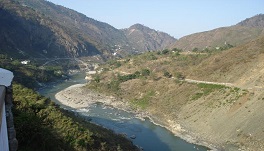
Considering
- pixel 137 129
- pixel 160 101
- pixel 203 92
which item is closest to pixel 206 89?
pixel 203 92

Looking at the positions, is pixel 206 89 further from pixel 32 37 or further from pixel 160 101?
pixel 32 37

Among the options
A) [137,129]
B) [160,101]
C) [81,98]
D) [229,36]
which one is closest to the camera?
[137,129]

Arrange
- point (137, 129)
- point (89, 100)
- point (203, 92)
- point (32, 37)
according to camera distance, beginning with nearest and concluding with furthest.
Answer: point (137, 129)
point (203, 92)
point (89, 100)
point (32, 37)

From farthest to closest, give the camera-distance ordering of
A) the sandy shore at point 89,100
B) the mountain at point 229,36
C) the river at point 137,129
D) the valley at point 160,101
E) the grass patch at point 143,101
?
the mountain at point 229,36
the grass patch at point 143,101
the sandy shore at point 89,100
the river at point 137,129
the valley at point 160,101

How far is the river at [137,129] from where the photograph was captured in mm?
40844

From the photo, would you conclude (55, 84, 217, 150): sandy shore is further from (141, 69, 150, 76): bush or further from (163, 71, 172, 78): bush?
(163, 71, 172, 78): bush

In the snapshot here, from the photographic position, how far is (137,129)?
48.5m

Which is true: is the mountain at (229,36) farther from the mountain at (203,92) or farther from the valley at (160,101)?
the mountain at (203,92)

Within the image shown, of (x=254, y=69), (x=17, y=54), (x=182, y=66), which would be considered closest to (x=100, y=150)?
(x=254, y=69)

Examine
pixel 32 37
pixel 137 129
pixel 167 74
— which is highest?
pixel 32 37

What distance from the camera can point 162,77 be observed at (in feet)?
247

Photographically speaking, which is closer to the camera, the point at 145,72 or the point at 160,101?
the point at 160,101

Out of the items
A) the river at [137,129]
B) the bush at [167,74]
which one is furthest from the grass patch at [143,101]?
the bush at [167,74]

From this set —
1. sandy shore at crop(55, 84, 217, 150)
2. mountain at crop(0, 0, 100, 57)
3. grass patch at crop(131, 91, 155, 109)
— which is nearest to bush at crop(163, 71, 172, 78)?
grass patch at crop(131, 91, 155, 109)
